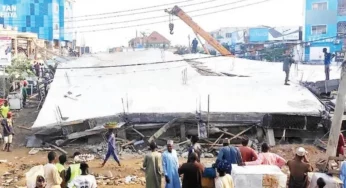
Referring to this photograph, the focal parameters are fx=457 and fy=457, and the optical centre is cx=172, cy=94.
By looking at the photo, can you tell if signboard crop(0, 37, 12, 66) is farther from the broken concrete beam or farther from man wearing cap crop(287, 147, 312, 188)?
man wearing cap crop(287, 147, 312, 188)

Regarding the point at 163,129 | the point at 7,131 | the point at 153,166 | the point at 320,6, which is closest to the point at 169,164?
the point at 153,166

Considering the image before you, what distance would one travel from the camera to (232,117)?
1422 centimetres

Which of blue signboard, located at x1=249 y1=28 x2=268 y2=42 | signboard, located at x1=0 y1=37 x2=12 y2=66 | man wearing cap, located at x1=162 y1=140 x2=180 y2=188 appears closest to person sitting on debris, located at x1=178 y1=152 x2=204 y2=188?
man wearing cap, located at x1=162 y1=140 x2=180 y2=188

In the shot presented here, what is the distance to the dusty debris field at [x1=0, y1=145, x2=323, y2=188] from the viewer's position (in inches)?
428

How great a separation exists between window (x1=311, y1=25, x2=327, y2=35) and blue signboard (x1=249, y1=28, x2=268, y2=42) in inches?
335

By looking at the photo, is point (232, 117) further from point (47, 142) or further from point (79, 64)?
point (79, 64)

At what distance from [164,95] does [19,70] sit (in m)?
11.8

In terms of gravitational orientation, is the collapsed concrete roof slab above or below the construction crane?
below

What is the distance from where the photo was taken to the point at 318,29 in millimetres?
45656

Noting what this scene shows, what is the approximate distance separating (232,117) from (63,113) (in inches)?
221

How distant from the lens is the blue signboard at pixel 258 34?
5403 cm

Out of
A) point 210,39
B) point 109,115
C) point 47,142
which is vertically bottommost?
point 47,142

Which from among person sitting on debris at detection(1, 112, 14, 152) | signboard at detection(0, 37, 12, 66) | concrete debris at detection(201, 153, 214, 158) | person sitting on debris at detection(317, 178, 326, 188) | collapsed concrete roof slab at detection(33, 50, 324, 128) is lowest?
concrete debris at detection(201, 153, 214, 158)

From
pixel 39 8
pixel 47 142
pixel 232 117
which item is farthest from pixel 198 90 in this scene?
pixel 39 8
